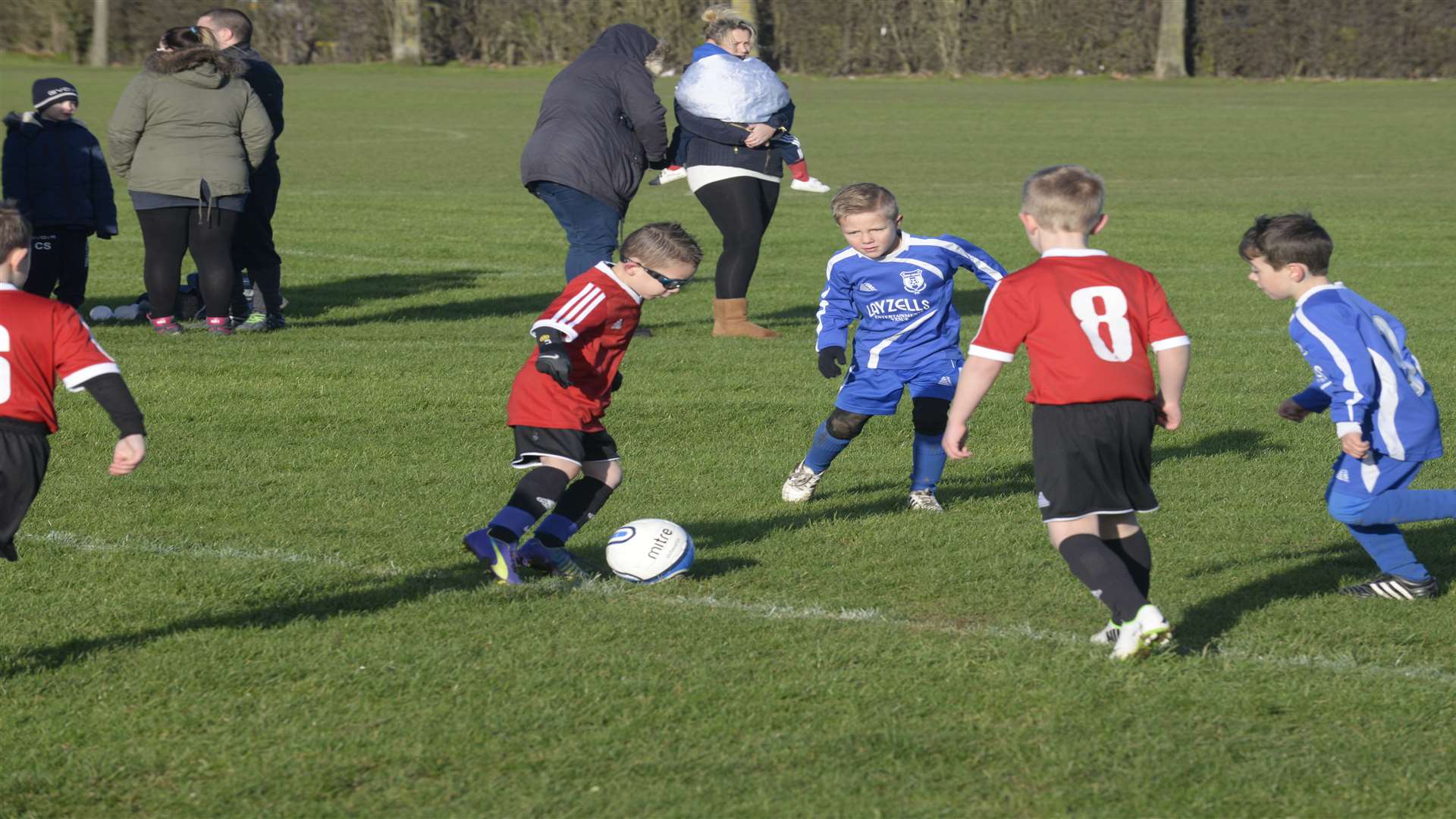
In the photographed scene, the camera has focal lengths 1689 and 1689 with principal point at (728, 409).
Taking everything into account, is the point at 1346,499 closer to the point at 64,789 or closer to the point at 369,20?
the point at 64,789

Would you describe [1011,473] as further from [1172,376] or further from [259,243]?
[259,243]

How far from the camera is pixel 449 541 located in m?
6.58

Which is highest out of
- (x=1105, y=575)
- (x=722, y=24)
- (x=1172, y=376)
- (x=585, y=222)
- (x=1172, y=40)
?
(x=1172, y=40)

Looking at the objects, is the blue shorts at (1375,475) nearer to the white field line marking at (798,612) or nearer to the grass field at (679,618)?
the grass field at (679,618)

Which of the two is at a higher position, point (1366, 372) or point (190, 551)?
point (1366, 372)

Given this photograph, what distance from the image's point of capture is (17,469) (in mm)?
4633

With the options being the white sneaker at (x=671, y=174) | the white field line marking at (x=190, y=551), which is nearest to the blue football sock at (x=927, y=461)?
the white field line marking at (x=190, y=551)

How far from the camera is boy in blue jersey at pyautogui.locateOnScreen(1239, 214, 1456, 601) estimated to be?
547 centimetres

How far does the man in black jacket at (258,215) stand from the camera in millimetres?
11148

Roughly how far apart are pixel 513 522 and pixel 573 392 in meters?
0.50

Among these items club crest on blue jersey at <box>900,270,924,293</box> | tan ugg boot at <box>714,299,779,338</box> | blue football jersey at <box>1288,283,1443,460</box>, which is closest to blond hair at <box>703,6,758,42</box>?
tan ugg boot at <box>714,299,779,338</box>

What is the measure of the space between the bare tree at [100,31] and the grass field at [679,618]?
4270cm

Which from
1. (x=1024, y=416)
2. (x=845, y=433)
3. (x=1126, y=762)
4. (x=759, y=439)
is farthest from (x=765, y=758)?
(x=1024, y=416)

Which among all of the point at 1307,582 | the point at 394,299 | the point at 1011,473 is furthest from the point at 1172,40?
the point at 1307,582
